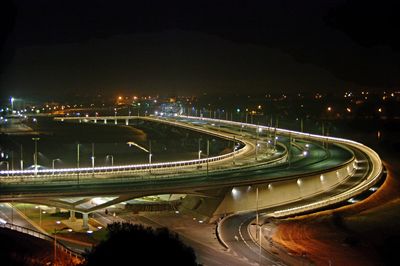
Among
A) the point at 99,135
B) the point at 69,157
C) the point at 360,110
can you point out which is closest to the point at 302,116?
the point at 360,110

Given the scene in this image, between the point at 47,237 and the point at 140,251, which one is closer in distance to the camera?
the point at 140,251

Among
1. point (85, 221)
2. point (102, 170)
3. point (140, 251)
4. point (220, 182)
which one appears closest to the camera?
point (140, 251)

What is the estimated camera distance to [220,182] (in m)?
22.5

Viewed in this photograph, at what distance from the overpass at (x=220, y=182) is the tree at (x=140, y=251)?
10.5 m

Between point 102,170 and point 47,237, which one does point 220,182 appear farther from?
point 47,237

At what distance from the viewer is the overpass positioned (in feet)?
66.0

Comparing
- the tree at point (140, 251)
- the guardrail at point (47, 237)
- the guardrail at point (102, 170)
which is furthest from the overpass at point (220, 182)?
the tree at point (140, 251)

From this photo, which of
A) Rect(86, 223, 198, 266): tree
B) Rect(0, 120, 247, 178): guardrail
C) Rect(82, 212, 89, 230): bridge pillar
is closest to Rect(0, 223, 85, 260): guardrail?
Rect(82, 212, 89, 230): bridge pillar

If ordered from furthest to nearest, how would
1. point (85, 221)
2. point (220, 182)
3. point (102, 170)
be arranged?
point (102, 170) < point (220, 182) < point (85, 221)

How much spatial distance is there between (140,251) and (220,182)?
13.7 meters

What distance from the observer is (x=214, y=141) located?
173 feet

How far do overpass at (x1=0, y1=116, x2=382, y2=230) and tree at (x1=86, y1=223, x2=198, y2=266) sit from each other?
10.5 meters

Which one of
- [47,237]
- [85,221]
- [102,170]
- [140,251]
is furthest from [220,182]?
[140,251]

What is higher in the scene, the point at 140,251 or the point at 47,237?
the point at 140,251
